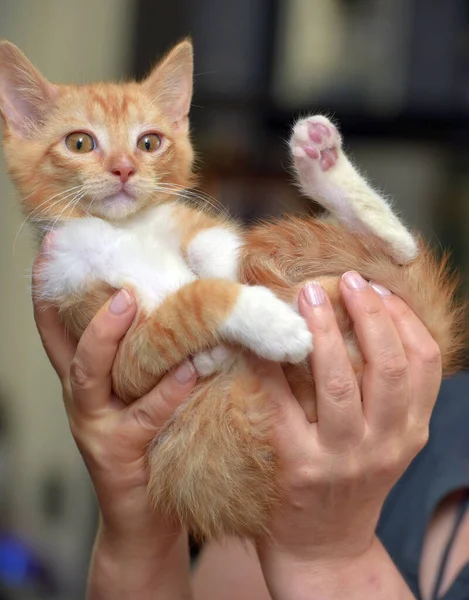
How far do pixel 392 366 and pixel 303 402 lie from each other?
149 millimetres

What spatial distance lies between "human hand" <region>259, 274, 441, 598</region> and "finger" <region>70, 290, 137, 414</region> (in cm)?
22

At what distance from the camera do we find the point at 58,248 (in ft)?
3.56

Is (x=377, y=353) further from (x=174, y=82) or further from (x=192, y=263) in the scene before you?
(x=174, y=82)

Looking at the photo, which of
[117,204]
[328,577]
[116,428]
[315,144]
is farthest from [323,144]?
[328,577]

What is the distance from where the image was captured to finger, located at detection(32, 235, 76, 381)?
1.12 metres

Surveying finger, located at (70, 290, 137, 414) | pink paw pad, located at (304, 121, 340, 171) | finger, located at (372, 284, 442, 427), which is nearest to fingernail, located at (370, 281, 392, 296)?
finger, located at (372, 284, 442, 427)

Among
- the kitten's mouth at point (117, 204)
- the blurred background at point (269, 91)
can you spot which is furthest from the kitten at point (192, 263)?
the blurred background at point (269, 91)

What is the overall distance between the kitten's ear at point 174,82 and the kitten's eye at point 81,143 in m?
0.21

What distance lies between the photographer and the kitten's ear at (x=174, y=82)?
129 centimetres

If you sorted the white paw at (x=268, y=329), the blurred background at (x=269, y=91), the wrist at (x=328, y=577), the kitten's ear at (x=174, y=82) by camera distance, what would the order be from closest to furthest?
the white paw at (x=268, y=329) < the wrist at (x=328, y=577) < the kitten's ear at (x=174, y=82) < the blurred background at (x=269, y=91)

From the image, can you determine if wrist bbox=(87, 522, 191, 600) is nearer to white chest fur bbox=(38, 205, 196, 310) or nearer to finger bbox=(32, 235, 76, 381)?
finger bbox=(32, 235, 76, 381)

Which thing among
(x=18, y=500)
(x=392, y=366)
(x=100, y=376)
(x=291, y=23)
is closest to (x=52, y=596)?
(x=18, y=500)

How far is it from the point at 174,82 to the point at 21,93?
11.5 inches

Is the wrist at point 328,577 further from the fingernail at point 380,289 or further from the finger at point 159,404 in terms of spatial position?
the fingernail at point 380,289
